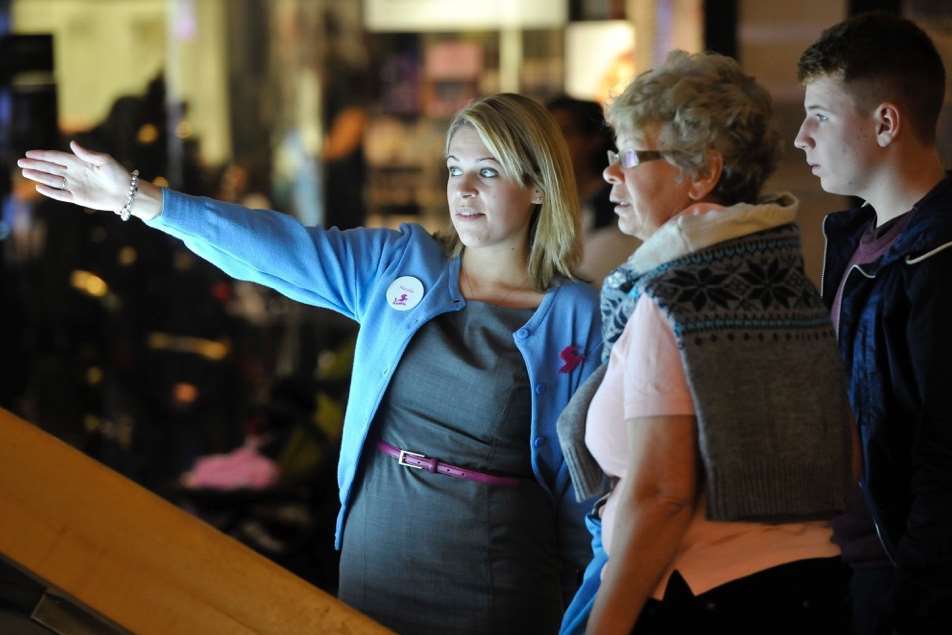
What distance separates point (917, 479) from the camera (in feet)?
6.30

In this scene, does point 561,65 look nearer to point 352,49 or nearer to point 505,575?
point 352,49

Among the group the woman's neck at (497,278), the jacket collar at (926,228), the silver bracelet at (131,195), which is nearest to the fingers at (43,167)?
the silver bracelet at (131,195)

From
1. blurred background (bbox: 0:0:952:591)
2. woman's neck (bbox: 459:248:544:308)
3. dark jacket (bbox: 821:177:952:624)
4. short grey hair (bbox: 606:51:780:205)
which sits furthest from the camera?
blurred background (bbox: 0:0:952:591)

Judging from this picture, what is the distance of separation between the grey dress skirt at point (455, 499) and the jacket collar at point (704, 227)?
564 mm

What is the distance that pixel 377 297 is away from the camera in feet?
7.52

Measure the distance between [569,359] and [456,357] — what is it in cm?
19

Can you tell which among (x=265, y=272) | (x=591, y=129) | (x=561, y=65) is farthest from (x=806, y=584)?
(x=561, y=65)

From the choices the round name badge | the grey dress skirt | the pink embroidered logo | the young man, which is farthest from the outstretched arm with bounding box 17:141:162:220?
the young man

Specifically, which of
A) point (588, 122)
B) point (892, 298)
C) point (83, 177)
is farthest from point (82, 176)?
point (588, 122)

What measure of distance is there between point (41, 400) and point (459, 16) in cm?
381

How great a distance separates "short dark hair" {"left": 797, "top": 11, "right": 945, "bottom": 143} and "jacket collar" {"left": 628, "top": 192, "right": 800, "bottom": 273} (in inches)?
20.7

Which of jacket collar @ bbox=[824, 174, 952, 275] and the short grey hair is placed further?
jacket collar @ bbox=[824, 174, 952, 275]

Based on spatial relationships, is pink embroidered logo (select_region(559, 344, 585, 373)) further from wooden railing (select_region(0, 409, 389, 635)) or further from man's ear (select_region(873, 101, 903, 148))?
wooden railing (select_region(0, 409, 389, 635))

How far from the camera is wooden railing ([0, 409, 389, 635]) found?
4.34ft
